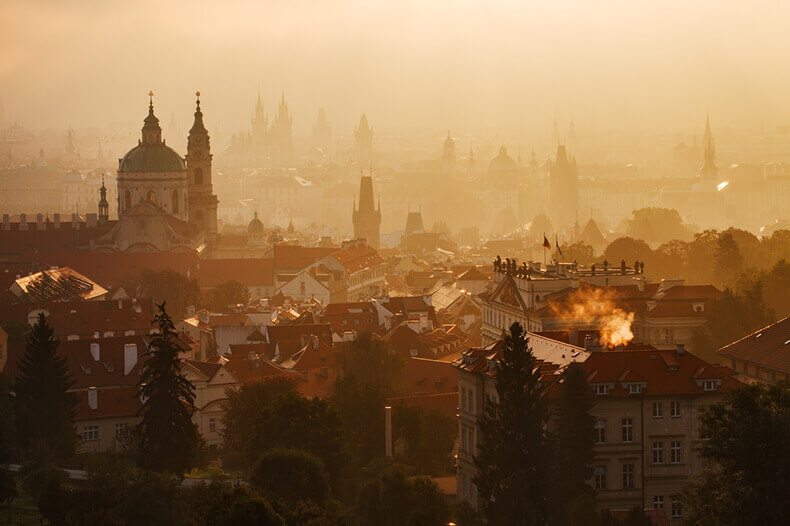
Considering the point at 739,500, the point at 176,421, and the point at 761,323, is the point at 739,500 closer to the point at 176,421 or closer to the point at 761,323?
the point at 176,421

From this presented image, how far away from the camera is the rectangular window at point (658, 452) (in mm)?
39469

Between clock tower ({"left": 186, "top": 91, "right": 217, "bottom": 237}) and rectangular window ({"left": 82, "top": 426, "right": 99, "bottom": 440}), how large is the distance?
233 ft

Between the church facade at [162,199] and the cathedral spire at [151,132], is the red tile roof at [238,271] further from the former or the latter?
the cathedral spire at [151,132]

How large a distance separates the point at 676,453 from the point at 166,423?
466 inches

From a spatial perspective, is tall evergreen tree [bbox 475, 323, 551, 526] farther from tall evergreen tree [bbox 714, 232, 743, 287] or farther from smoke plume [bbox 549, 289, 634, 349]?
tall evergreen tree [bbox 714, 232, 743, 287]

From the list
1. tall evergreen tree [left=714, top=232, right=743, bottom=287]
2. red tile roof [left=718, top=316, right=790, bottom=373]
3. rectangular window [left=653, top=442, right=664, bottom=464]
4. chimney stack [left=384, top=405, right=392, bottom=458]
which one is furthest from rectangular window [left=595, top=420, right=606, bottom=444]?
tall evergreen tree [left=714, top=232, right=743, bottom=287]

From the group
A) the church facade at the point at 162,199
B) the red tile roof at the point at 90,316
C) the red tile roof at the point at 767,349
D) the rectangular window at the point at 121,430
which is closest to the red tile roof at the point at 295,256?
the church facade at the point at 162,199

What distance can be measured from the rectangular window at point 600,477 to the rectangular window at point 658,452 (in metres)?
1.37

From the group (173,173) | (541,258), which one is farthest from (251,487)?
(541,258)

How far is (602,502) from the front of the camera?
38.4 metres

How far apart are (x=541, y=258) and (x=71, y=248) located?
55533 millimetres

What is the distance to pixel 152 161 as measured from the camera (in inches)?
4454

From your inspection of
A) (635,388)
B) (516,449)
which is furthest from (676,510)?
(516,449)

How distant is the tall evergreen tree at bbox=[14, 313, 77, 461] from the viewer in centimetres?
4203
